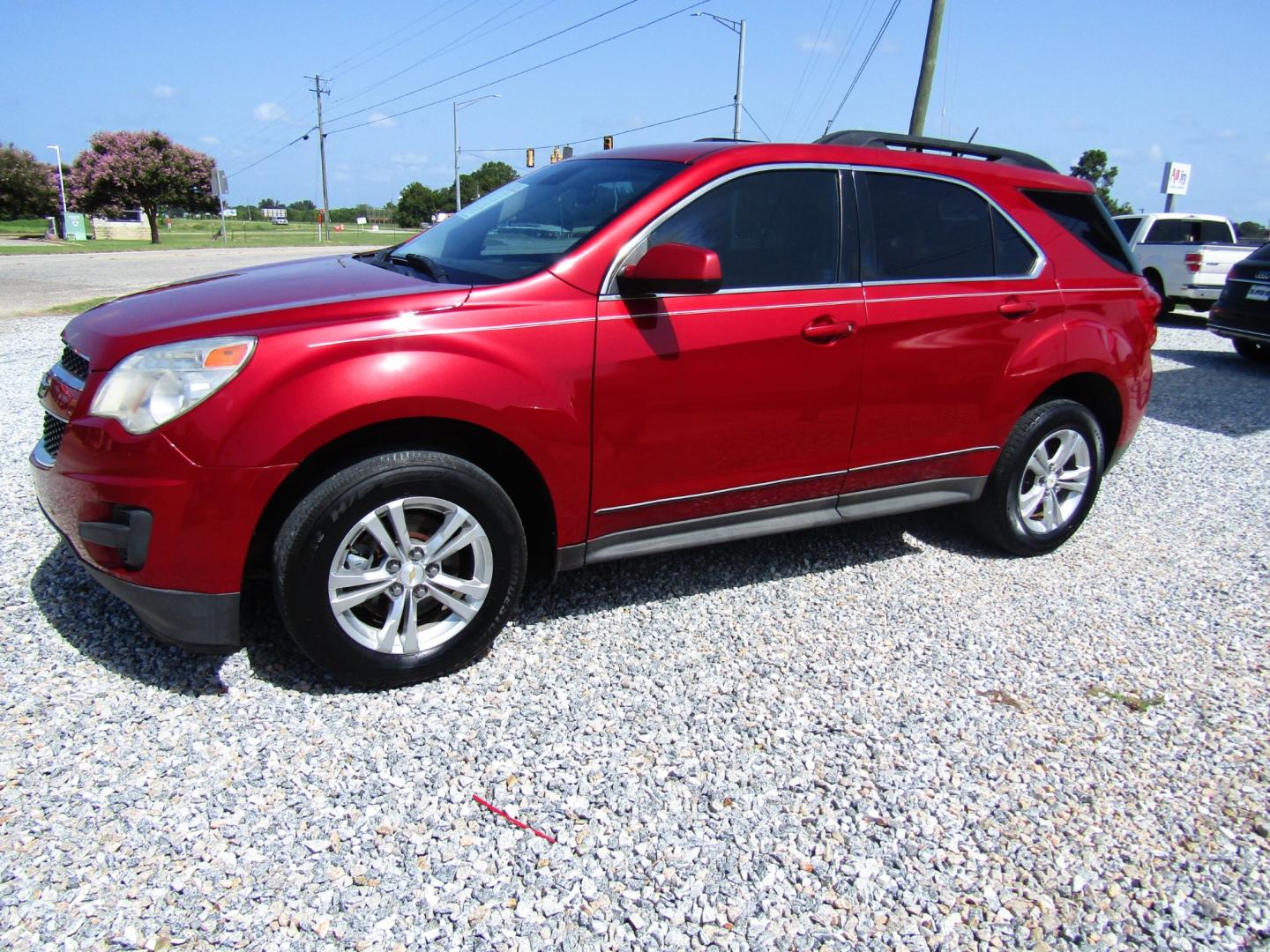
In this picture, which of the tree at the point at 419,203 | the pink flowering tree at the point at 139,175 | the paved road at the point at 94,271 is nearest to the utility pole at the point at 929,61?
the paved road at the point at 94,271

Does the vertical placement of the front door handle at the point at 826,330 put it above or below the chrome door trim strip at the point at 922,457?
above

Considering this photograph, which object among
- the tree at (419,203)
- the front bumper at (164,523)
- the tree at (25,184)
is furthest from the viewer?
the tree at (419,203)

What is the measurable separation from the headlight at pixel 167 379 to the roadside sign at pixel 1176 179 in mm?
25472

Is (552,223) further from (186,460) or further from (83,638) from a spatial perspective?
(83,638)

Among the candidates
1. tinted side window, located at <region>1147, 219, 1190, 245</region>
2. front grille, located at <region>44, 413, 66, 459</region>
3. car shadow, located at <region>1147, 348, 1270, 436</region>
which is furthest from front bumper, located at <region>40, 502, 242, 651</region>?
tinted side window, located at <region>1147, 219, 1190, 245</region>

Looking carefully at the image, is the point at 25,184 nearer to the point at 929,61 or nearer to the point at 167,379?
the point at 929,61

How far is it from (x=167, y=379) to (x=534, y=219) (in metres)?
1.58

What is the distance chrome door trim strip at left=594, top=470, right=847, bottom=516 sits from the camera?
3.30m

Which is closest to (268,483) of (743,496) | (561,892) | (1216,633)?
(561,892)

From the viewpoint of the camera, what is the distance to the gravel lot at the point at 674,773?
2.19m

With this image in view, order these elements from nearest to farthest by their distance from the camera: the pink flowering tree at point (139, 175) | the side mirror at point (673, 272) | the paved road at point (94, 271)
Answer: the side mirror at point (673, 272), the paved road at point (94, 271), the pink flowering tree at point (139, 175)

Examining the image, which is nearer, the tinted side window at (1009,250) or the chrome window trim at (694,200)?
the chrome window trim at (694,200)

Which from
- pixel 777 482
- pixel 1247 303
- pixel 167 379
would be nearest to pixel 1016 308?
pixel 777 482

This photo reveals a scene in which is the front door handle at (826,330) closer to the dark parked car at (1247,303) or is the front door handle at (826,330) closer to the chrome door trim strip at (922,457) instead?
the chrome door trim strip at (922,457)
